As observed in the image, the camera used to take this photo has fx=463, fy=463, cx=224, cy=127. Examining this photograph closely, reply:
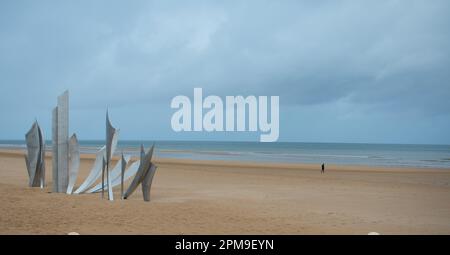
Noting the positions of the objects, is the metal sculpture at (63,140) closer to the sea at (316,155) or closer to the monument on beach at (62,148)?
the monument on beach at (62,148)

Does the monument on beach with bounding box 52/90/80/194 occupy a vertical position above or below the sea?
above

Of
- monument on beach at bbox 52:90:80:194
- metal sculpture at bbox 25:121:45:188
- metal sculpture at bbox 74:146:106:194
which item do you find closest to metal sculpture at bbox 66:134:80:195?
monument on beach at bbox 52:90:80:194

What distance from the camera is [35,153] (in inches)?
485

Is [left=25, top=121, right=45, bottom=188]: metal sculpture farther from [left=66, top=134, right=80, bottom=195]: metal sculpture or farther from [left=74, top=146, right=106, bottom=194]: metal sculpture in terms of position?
[left=74, top=146, right=106, bottom=194]: metal sculpture

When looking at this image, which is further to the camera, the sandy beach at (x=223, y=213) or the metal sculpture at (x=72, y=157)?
the metal sculpture at (x=72, y=157)


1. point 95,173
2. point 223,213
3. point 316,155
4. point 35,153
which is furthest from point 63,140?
point 316,155

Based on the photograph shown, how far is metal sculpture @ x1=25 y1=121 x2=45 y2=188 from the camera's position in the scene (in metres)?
12.2

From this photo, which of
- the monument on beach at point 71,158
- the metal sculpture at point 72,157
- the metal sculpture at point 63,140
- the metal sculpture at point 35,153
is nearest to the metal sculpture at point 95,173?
the monument on beach at point 71,158

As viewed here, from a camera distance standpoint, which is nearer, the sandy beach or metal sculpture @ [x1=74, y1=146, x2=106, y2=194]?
the sandy beach

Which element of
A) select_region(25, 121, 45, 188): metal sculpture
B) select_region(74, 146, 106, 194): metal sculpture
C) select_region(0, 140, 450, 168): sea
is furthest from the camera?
select_region(0, 140, 450, 168): sea

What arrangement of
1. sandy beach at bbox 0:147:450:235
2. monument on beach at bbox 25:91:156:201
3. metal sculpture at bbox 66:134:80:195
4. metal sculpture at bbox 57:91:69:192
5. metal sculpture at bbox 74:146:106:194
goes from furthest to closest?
metal sculpture at bbox 74:146:106:194
metal sculpture at bbox 66:134:80:195
metal sculpture at bbox 57:91:69:192
monument on beach at bbox 25:91:156:201
sandy beach at bbox 0:147:450:235

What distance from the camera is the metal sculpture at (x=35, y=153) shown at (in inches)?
482

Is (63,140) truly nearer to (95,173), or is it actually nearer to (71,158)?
(71,158)
